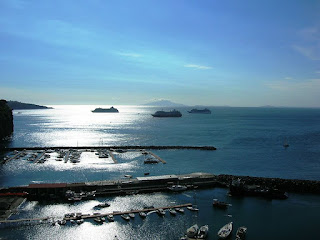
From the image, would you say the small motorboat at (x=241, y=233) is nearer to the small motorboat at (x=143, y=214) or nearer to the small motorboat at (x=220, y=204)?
the small motorboat at (x=220, y=204)

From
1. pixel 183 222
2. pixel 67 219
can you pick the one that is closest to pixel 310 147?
pixel 183 222

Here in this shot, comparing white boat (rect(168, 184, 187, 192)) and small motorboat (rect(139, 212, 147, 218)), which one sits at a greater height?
white boat (rect(168, 184, 187, 192))

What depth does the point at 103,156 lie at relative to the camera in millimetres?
56844

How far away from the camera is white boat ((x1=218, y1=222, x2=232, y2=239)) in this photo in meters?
23.5

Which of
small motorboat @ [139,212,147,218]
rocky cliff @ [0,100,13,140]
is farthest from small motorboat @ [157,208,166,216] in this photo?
rocky cliff @ [0,100,13,140]

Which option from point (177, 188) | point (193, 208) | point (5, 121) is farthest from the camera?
point (5, 121)

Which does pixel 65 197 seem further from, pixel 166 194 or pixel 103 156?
pixel 103 156

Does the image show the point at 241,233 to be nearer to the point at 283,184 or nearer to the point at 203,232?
the point at 203,232

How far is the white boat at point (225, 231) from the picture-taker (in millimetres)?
23514

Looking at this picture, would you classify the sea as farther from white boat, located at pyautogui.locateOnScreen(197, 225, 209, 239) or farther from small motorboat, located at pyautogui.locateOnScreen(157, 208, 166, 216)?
white boat, located at pyautogui.locateOnScreen(197, 225, 209, 239)

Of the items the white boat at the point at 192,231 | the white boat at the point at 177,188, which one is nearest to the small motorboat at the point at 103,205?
the white boat at the point at 177,188

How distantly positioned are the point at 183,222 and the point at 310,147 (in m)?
57.7

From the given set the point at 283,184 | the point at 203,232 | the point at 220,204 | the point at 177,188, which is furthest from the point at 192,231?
the point at 283,184

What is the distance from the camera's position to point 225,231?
24.0 m
